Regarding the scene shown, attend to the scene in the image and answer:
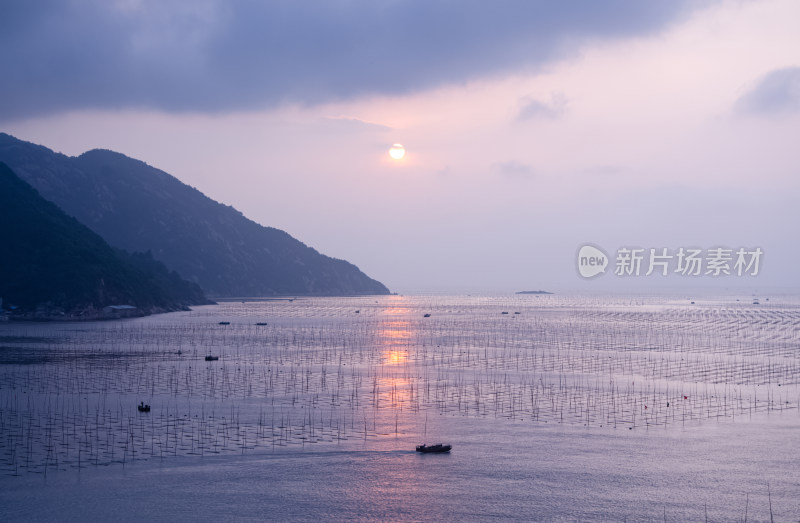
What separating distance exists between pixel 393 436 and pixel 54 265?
415 ft

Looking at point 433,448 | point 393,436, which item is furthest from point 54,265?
point 433,448

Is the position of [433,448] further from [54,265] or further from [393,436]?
A: [54,265]

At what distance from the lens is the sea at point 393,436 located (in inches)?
1196

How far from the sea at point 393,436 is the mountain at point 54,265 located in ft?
202

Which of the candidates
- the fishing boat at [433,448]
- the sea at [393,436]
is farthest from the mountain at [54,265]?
the fishing boat at [433,448]

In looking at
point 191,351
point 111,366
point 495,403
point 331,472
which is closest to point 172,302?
point 191,351

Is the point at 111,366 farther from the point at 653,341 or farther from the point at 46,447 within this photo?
the point at 653,341

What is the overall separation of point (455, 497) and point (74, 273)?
135 m

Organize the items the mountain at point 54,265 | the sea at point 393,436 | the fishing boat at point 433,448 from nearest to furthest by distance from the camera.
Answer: the sea at point 393,436 → the fishing boat at point 433,448 → the mountain at point 54,265

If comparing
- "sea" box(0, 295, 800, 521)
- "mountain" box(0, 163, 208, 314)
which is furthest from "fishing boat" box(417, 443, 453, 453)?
"mountain" box(0, 163, 208, 314)

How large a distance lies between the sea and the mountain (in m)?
61.5

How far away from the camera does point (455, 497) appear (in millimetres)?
31297

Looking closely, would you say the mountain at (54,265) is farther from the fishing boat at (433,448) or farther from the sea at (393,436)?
the fishing boat at (433,448)

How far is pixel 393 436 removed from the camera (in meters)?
41.3
